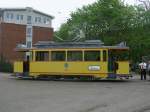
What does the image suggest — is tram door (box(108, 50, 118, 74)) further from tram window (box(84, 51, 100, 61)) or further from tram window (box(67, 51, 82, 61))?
tram window (box(67, 51, 82, 61))

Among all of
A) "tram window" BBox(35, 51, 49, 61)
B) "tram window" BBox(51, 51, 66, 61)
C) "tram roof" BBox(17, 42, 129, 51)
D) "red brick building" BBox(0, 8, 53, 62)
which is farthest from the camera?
"red brick building" BBox(0, 8, 53, 62)

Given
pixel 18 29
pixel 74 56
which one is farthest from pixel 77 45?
pixel 18 29

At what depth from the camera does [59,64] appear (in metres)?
36.4

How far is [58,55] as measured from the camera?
121ft

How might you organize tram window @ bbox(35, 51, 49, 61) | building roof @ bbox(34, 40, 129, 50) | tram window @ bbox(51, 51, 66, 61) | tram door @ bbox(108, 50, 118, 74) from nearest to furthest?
1. tram door @ bbox(108, 50, 118, 74)
2. building roof @ bbox(34, 40, 129, 50)
3. tram window @ bbox(51, 51, 66, 61)
4. tram window @ bbox(35, 51, 49, 61)

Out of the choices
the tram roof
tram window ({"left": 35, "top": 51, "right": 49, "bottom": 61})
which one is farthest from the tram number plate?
tram window ({"left": 35, "top": 51, "right": 49, "bottom": 61})

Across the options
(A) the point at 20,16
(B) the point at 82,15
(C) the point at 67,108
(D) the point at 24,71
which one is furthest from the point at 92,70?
(A) the point at 20,16

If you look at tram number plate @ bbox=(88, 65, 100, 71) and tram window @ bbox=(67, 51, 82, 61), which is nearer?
tram number plate @ bbox=(88, 65, 100, 71)

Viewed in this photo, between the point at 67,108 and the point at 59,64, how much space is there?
1909 centimetres

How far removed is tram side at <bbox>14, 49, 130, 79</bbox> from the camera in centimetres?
3531

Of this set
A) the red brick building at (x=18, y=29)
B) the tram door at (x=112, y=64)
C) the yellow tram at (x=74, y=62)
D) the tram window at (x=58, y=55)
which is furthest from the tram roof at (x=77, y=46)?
the red brick building at (x=18, y=29)

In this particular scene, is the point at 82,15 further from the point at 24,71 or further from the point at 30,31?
the point at 24,71

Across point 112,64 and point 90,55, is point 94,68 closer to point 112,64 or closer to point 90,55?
point 90,55

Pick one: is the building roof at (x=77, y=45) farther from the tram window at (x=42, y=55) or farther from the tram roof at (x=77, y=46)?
the tram window at (x=42, y=55)
